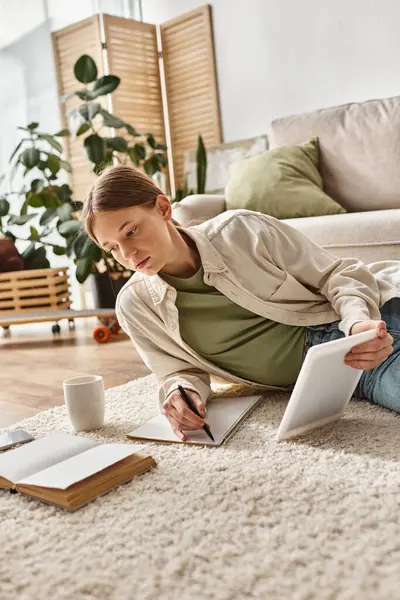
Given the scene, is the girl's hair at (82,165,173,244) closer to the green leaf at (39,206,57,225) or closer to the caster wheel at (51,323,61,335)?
the caster wheel at (51,323,61,335)

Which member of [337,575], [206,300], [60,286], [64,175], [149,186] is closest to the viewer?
[337,575]

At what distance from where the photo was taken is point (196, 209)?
2.87 m

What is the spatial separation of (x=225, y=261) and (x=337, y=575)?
0.86 metres

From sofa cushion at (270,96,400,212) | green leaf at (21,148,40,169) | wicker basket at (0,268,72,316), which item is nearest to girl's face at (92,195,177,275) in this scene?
sofa cushion at (270,96,400,212)

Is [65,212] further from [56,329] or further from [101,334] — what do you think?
[101,334]

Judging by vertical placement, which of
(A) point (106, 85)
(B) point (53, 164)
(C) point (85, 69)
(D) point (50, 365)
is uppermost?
(C) point (85, 69)

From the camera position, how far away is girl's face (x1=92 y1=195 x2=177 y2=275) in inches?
54.1

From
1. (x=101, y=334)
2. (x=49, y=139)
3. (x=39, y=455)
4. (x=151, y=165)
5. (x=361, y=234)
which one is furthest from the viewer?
(x=151, y=165)

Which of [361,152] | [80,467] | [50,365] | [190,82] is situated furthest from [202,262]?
[190,82]

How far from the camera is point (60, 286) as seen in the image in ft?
11.9

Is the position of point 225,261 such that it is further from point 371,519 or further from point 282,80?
point 282,80

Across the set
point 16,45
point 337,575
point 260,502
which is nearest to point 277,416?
point 260,502

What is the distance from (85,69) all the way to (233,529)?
3351 millimetres

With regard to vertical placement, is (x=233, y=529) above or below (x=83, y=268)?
below
